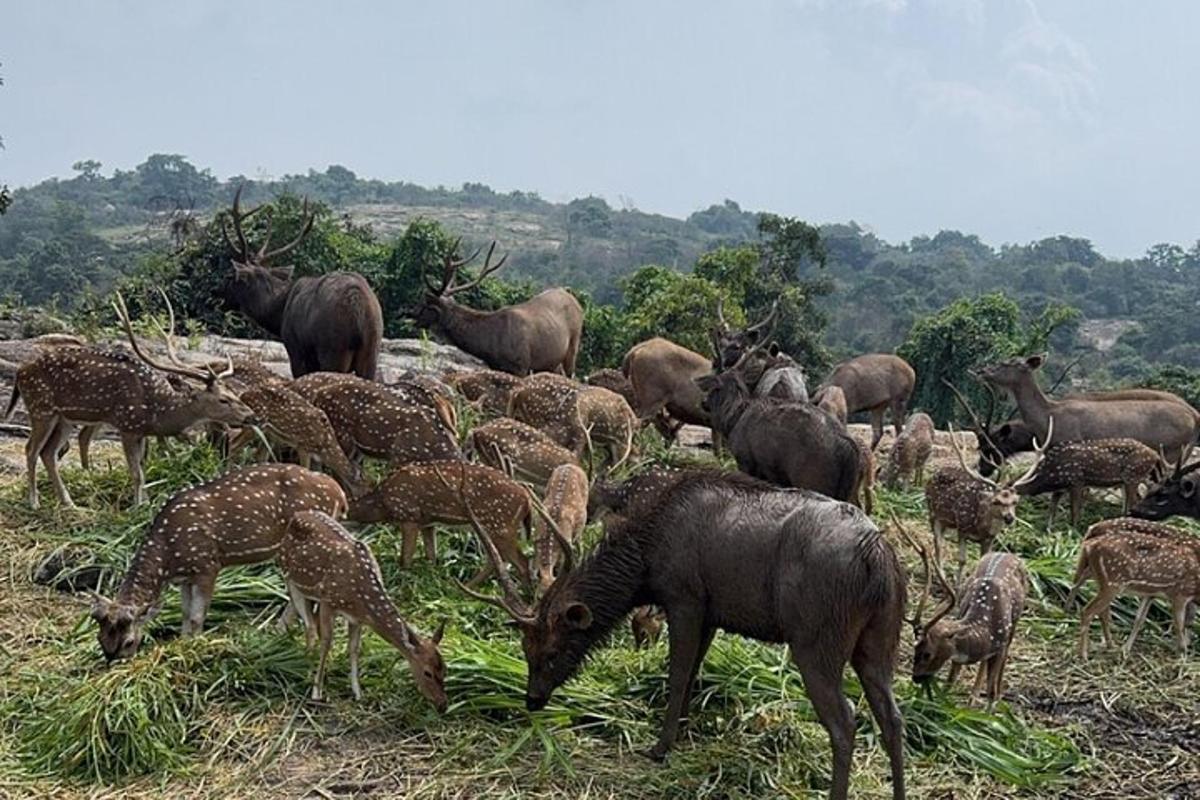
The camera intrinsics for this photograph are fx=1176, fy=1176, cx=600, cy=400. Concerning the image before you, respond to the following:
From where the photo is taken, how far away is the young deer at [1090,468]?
35.8 ft

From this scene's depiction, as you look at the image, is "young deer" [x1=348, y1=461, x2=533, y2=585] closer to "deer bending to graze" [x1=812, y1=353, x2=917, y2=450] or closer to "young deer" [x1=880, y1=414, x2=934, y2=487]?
"young deer" [x1=880, y1=414, x2=934, y2=487]

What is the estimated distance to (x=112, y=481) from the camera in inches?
341

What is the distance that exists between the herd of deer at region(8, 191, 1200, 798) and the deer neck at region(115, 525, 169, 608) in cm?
1

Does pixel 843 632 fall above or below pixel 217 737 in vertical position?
above

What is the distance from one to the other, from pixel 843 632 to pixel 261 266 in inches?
404

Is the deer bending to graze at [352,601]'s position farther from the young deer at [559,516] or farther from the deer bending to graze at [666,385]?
the deer bending to graze at [666,385]

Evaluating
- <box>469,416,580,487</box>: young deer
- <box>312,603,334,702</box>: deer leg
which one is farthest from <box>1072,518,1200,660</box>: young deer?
<box>312,603,334,702</box>: deer leg

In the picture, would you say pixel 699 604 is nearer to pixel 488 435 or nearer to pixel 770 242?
pixel 488 435

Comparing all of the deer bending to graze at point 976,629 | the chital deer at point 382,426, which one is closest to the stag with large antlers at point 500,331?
the chital deer at point 382,426

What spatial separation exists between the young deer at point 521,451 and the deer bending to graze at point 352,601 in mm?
2574

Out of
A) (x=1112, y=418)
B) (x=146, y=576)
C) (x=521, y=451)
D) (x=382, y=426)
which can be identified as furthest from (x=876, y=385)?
(x=146, y=576)

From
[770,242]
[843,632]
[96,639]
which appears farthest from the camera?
[770,242]

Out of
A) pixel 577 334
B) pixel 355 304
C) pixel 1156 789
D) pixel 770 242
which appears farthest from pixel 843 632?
pixel 770 242

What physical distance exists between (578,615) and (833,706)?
4.17 ft
